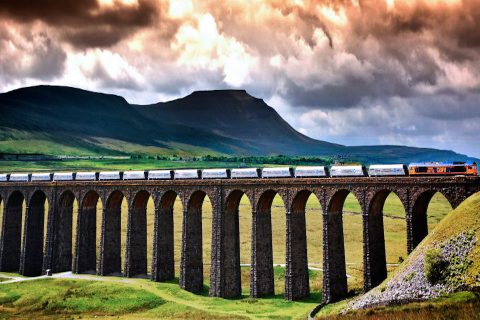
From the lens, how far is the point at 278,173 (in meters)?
68.6

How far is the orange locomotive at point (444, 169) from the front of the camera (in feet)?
170

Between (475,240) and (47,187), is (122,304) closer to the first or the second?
(47,187)

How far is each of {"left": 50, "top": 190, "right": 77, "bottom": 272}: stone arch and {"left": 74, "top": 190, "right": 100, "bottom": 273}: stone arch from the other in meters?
5.29

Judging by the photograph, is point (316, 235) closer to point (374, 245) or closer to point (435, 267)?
point (374, 245)

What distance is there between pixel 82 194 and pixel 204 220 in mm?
36454

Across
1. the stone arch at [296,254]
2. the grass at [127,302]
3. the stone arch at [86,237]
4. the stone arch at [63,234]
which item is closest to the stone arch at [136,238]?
the grass at [127,302]

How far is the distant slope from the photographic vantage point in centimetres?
4031

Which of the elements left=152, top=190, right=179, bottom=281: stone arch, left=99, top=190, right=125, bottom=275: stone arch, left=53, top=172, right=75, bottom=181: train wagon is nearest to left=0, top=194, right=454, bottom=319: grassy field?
left=152, top=190, right=179, bottom=281: stone arch

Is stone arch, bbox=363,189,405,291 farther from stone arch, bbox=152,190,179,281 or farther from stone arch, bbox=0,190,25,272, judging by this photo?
stone arch, bbox=0,190,25,272

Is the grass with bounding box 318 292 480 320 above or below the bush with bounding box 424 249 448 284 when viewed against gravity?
below

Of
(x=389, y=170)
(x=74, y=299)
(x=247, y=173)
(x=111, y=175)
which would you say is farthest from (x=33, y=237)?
(x=389, y=170)

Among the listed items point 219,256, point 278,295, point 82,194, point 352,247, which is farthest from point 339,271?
point 82,194

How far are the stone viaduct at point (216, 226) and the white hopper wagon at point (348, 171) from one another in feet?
5.86

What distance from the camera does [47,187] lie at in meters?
95.9
